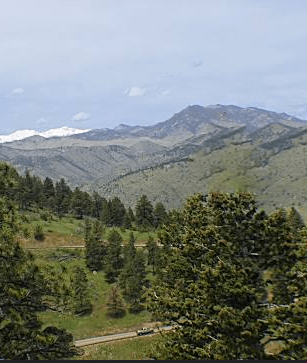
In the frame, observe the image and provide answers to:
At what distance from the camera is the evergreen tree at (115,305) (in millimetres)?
64750

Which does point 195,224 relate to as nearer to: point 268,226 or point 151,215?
point 268,226

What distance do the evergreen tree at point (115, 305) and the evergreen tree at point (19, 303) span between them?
50249mm

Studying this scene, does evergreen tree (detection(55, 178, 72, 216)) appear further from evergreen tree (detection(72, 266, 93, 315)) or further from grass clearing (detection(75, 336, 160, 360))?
grass clearing (detection(75, 336, 160, 360))

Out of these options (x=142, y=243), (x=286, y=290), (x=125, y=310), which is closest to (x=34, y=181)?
(x=142, y=243)

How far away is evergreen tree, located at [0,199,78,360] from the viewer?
570 inches

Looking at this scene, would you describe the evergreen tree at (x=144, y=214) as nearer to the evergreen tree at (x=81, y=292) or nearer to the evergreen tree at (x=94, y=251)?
the evergreen tree at (x=94, y=251)

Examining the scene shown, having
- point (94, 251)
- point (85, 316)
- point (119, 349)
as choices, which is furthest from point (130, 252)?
point (119, 349)

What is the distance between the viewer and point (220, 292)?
18.0 metres

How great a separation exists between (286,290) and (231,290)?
217cm

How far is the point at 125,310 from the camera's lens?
2655 inches

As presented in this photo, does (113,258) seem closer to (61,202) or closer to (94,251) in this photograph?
(94,251)

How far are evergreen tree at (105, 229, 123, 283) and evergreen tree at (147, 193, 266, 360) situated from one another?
2056 inches

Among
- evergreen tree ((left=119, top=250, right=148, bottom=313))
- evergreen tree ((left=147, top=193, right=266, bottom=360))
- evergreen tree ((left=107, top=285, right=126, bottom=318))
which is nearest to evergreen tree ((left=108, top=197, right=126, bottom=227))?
evergreen tree ((left=119, top=250, right=148, bottom=313))

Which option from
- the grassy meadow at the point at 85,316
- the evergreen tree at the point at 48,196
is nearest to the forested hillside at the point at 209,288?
the grassy meadow at the point at 85,316
